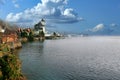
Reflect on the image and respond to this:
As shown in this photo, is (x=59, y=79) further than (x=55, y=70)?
No

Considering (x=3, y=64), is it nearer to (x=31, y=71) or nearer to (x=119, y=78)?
(x=31, y=71)

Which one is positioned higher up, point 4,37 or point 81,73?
point 4,37

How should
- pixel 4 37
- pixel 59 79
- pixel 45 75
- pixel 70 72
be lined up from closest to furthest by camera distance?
pixel 59 79 < pixel 45 75 < pixel 70 72 < pixel 4 37

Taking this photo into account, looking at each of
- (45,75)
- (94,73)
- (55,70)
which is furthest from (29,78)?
(94,73)

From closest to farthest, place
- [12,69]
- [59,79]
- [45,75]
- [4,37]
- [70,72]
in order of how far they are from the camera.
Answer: [12,69] → [59,79] → [45,75] → [70,72] → [4,37]

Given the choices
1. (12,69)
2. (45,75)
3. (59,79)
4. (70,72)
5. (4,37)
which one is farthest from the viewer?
(4,37)

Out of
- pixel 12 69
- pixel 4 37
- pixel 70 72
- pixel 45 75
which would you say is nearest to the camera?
pixel 12 69

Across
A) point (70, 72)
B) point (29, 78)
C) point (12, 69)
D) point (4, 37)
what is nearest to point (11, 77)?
point (12, 69)

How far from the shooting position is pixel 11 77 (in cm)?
4806

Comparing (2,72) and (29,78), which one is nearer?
(2,72)

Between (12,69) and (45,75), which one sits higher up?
(12,69)

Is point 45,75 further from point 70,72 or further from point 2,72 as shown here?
point 2,72

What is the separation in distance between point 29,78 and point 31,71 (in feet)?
28.1

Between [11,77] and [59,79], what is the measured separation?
585 inches
